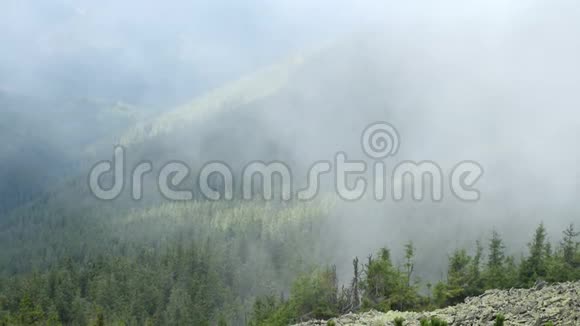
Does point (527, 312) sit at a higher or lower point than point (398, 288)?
higher

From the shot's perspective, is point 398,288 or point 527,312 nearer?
point 527,312

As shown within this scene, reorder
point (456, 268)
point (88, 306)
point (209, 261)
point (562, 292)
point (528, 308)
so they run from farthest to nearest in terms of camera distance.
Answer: point (209, 261)
point (88, 306)
point (456, 268)
point (562, 292)
point (528, 308)

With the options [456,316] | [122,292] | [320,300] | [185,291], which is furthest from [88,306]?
[456,316]

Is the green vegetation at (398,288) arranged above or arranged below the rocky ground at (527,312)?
below

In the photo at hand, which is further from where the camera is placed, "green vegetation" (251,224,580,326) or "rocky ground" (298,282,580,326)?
"green vegetation" (251,224,580,326)

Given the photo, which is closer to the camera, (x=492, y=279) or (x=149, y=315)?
(x=492, y=279)

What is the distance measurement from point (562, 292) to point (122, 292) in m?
134

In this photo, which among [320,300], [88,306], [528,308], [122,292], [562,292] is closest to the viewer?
[528,308]

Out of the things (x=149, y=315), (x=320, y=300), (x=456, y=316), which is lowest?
(x=149, y=315)

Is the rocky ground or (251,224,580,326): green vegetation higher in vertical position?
the rocky ground

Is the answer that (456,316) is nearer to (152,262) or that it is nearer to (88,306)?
(88,306)

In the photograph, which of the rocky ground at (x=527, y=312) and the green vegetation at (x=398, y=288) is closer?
the rocky ground at (x=527, y=312)

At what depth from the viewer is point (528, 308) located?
118 ft

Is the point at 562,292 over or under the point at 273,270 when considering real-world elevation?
over
